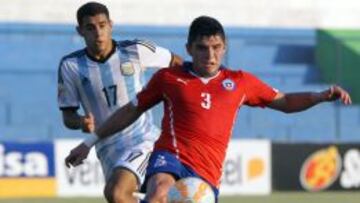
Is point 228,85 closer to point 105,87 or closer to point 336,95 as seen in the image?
point 336,95

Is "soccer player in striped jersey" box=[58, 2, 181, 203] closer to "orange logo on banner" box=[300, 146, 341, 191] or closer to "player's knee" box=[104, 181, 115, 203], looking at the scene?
→ "player's knee" box=[104, 181, 115, 203]

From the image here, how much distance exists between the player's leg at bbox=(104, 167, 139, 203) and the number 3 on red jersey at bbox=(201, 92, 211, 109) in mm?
1320

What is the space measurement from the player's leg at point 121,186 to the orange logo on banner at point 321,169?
36.2 ft

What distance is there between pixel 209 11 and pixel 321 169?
603 cm

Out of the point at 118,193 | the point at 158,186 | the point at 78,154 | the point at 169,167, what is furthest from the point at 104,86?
the point at 158,186

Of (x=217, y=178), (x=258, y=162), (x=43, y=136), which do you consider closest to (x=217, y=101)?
(x=217, y=178)

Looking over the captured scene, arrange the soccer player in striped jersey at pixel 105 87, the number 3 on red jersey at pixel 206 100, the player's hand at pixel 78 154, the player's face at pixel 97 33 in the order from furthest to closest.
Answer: the soccer player in striped jersey at pixel 105 87
the player's face at pixel 97 33
the player's hand at pixel 78 154
the number 3 on red jersey at pixel 206 100

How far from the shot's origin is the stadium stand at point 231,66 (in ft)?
69.4

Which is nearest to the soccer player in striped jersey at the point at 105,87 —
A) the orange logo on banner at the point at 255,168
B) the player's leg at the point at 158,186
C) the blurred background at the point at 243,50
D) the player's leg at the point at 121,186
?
the player's leg at the point at 121,186

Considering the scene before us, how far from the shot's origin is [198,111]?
20.6ft

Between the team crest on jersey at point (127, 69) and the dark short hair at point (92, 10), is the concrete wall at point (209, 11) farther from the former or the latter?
the dark short hair at point (92, 10)

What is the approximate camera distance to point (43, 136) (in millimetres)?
21062

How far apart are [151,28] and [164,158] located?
1615 centimetres

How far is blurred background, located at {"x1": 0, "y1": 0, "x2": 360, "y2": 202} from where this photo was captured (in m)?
21.2
